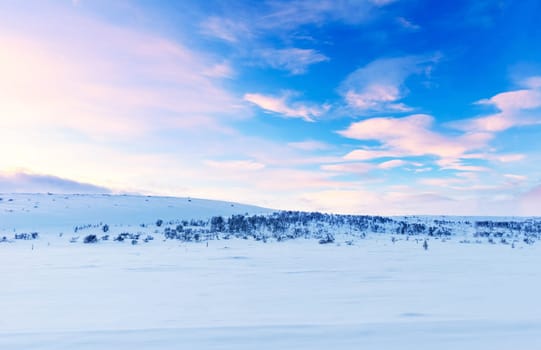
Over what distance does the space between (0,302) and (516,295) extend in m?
7.46

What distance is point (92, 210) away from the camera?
31531 millimetres

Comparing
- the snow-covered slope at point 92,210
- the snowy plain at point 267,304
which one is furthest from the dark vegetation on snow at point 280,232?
the snowy plain at point 267,304

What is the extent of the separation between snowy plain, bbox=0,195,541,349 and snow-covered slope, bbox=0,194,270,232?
17940 millimetres

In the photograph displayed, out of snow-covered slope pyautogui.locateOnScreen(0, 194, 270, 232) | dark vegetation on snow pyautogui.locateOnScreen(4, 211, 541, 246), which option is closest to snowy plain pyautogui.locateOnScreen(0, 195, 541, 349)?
dark vegetation on snow pyautogui.locateOnScreen(4, 211, 541, 246)

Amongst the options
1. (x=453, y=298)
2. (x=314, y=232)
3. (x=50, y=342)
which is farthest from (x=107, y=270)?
(x=314, y=232)

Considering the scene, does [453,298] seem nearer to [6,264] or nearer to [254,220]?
[6,264]

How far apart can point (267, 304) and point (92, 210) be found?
30084 millimetres

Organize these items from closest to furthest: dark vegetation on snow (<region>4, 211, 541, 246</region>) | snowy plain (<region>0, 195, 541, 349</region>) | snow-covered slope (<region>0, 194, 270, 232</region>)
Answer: snowy plain (<region>0, 195, 541, 349</region>)
dark vegetation on snow (<region>4, 211, 541, 246</region>)
snow-covered slope (<region>0, 194, 270, 232</region>)

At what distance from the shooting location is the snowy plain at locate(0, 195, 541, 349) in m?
3.88

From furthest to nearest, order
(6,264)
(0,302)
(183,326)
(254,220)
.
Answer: (254,220) → (6,264) → (0,302) → (183,326)

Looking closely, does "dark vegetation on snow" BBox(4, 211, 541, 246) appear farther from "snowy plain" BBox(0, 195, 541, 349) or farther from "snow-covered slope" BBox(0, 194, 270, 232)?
"snowy plain" BBox(0, 195, 541, 349)

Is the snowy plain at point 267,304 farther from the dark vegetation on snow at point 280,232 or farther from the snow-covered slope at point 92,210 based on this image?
the snow-covered slope at point 92,210

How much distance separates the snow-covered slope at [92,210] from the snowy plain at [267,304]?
17.9 m

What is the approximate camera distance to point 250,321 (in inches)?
175
